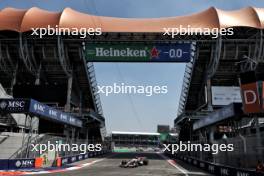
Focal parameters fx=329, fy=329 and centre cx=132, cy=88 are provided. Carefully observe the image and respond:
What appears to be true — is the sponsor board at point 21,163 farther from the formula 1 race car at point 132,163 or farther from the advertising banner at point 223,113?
the advertising banner at point 223,113

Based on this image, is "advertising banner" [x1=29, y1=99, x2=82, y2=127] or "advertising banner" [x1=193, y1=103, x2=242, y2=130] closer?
"advertising banner" [x1=193, y1=103, x2=242, y2=130]

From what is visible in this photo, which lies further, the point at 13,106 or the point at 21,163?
the point at 21,163

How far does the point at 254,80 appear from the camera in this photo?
20.7 metres

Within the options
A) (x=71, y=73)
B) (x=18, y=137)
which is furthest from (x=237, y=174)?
(x=71, y=73)

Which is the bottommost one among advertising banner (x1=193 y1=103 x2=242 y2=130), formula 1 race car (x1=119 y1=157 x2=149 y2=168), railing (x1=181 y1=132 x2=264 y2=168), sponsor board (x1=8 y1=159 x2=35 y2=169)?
formula 1 race car (x1=119 y1=157 x2=149 y2=168)

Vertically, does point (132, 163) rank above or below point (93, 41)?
below

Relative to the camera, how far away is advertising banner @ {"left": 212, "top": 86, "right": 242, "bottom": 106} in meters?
57.9

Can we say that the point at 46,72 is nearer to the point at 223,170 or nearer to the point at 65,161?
the point at 65,161

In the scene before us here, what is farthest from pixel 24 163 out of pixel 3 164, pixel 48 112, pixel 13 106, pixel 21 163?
pixel 48 112

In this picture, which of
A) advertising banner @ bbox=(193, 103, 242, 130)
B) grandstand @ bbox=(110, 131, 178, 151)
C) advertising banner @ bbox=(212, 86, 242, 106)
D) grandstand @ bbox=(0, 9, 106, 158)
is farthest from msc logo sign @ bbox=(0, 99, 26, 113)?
grandstand @ bbox=(110, 131, 178, 151)

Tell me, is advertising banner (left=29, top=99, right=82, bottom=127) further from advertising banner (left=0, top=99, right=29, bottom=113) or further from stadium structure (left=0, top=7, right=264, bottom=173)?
stadium structure (left=0, top=7, right=264, bottom=173)

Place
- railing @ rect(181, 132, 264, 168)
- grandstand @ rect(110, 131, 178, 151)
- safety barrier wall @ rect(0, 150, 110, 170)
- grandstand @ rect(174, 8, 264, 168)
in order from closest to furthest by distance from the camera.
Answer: railing @ rect(181, 132, 264, 168) < safety barrier wall @ rect(0, 150, 110, 170) < grandstand @ rect(174, 8, 264, 168) < grandstand @ rect(110, 131, 178, 151)

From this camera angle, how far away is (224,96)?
58062 millimetres

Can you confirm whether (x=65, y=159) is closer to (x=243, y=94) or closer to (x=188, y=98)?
(x=243, y=94)
